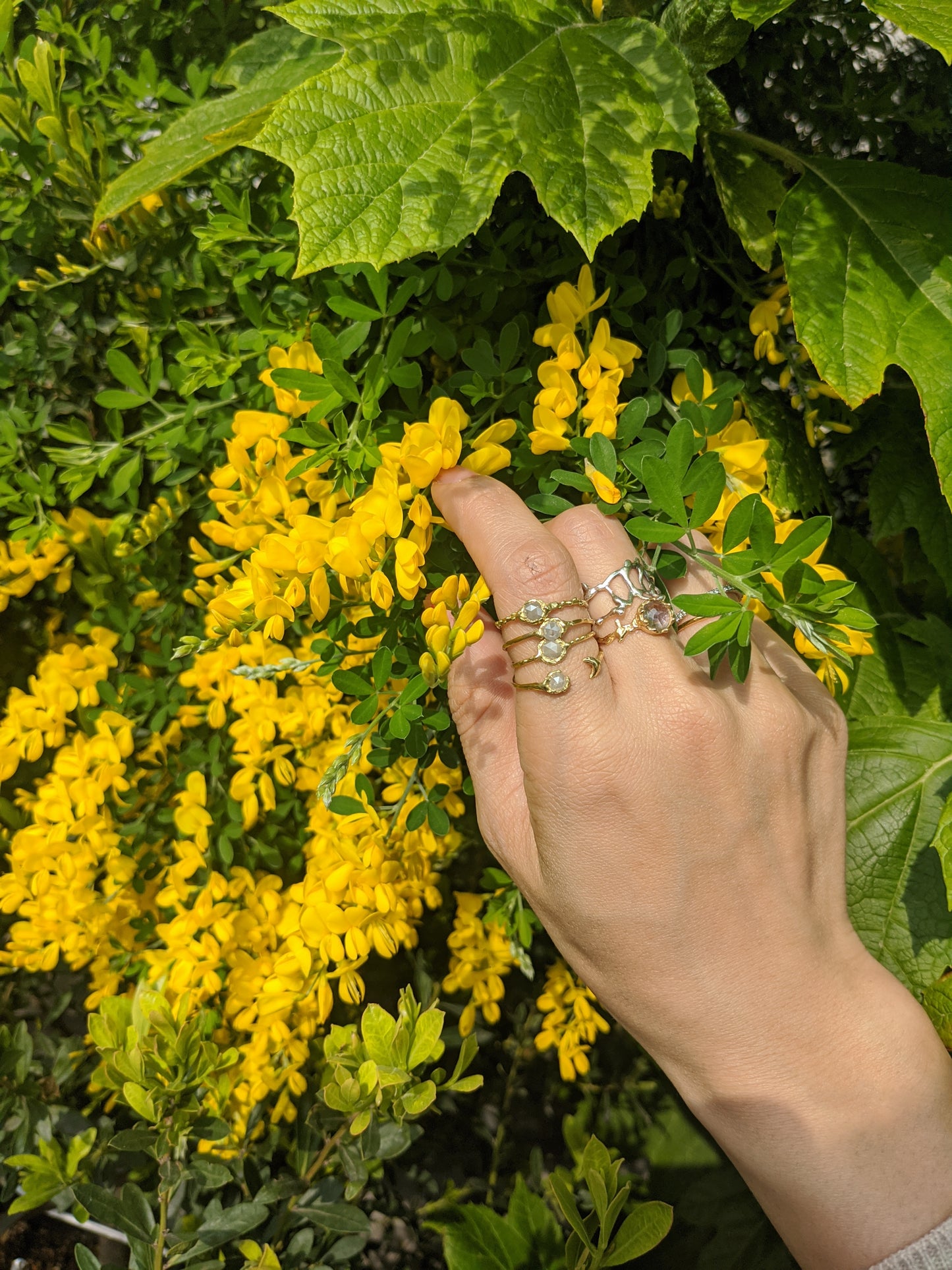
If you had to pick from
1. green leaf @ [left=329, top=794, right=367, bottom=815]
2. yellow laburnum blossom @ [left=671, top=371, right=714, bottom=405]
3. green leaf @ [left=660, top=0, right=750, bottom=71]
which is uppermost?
green leaf @ [left=660, top=0, right=750, bottom=71]

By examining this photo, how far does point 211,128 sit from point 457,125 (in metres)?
0.35

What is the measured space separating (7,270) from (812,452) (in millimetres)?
1342

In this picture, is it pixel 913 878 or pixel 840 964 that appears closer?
pixel 840 964

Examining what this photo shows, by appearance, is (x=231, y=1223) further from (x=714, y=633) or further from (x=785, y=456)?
(x=785, y=456)

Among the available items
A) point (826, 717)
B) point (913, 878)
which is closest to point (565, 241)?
point (826, 717)

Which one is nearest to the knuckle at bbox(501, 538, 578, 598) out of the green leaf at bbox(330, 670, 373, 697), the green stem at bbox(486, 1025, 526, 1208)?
the green leaf at bbox(330, 670, 373, 697)

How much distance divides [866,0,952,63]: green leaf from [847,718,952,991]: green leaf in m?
0.92

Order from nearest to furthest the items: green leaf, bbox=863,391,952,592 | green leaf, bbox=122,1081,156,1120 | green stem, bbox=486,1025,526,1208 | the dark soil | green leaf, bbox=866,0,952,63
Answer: green leaf, bbox=866,0,952,63 < green leaf, bbox=122,1081,156,1120 < green leaf, bbox=863,391,952,592 < green stem, bbox=486,1025,526,1208 < the dark soil

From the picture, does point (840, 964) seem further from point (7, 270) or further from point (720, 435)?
point (7, 270)

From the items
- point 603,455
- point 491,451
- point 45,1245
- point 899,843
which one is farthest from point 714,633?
point 45,1245

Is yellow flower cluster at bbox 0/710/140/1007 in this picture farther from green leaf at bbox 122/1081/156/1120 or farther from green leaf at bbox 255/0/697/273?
green leaf at bbox 255/0/697/273

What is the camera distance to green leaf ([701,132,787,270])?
0.97m

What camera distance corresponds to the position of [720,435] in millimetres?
997

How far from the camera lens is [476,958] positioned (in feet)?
4.79
